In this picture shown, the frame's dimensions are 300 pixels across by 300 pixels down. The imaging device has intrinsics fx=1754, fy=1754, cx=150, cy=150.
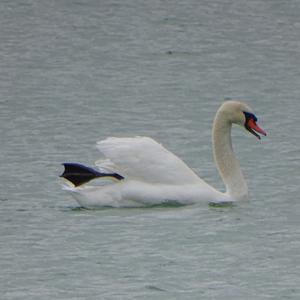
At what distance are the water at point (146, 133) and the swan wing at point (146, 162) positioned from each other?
0.23 m

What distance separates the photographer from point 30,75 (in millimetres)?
17234

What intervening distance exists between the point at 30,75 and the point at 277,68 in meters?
2.47

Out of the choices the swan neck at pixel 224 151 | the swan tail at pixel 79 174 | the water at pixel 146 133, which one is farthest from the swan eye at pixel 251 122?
the swan tail at pixel 79 174

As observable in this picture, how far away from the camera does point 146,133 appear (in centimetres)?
1455

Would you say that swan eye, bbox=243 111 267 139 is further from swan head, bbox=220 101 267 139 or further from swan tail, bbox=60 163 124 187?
swan tail, bbox=60 163 124 187

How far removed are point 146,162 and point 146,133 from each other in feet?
8.52

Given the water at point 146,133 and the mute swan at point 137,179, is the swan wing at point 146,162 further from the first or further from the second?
the water at point 146,133

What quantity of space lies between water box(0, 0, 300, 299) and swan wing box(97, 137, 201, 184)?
0.23m

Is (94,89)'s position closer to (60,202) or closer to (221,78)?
(221,78)

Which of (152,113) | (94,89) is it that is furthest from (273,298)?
(94,89)

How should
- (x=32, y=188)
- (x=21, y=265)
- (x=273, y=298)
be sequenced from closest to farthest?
1. (x=273, y=298)
2. (x=21, y=265)
3. (x=32, y=188)

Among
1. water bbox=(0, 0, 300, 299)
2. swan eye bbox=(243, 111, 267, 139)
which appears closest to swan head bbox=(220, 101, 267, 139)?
swan eye bbox=(243, 111, 267, 139)

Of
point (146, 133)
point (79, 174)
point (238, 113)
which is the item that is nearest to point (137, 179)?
point (79, 174)

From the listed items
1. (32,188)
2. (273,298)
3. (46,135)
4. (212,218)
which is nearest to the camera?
(273,298)
